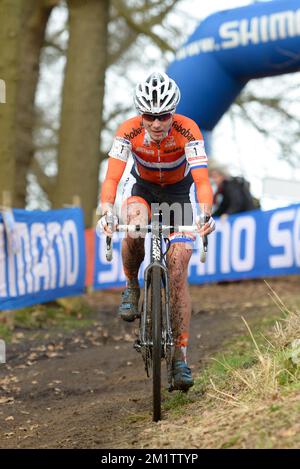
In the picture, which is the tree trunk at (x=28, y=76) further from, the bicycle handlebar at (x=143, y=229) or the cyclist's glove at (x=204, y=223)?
the cyclist's glove at (x=204, y=223)

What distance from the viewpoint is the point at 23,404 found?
6707 mm

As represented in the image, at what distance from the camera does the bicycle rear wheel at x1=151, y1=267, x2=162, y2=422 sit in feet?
17.3

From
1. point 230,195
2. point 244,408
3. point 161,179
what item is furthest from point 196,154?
point 230,195

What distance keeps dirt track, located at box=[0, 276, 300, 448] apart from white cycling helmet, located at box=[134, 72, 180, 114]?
208 cm

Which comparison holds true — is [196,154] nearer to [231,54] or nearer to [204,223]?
[204,223]

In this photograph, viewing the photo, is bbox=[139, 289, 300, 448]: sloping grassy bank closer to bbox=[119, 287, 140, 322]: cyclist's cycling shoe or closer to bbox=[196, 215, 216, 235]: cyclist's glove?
bbox=[119, 287, 140, 322]: cyclist's cycling shoe

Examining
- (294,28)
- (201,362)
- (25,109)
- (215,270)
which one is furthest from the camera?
(25,109)

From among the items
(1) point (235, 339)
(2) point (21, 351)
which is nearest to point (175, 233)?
(1) point (235, 339)

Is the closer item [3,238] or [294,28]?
[3,238]

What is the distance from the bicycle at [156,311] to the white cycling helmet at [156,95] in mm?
751

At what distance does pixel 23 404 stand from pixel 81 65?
8617 millimetres

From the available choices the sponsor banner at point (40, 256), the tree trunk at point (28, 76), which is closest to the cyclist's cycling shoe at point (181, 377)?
the sponsor banner at point (40, 256)

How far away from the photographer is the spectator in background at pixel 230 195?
1444cm

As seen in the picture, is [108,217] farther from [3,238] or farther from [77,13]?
[77,13]
